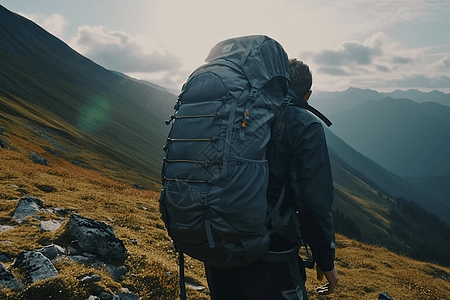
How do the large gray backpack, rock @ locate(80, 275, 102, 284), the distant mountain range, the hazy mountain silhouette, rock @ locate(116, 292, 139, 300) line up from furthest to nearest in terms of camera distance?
the hazy mountain silhouette → the distant mountain range → rock @ locate(116, 292, 139, 300) → rock @ locate(80, 275, 102, 284) → the large gray backpack

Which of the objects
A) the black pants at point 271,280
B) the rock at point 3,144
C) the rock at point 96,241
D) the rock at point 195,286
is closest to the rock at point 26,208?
the rock at point 96,241

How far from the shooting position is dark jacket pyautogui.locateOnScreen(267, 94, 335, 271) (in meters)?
3.67

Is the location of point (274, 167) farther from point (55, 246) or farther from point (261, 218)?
point (55, 246)

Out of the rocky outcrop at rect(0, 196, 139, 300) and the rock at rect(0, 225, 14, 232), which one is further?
the rock at rect(0, 225, 14, 232)

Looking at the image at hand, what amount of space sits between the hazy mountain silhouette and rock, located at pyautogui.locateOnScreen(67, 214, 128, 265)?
5504 cm

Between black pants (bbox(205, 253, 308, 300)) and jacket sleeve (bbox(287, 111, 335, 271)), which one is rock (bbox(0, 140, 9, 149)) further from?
jacket sleeve (bbox(287, 111, 335, 271))

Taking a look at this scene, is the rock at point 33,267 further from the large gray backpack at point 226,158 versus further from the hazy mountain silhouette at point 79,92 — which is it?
the hazy mountain silhouette at point 79,92

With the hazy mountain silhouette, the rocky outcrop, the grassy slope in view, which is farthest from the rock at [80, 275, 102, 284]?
the hazy mountain silhouette

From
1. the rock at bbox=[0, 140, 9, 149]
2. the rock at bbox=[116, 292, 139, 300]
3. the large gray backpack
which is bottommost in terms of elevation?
the rock at bbox=[0, 140, 9, 149]

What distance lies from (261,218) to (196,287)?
7.88 meters

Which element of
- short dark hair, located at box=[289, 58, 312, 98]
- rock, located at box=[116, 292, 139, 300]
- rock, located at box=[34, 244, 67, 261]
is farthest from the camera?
rock, located at box=[34, 244, 67, 261]

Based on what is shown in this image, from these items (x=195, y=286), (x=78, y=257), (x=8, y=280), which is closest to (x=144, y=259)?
(x=195, y=286)

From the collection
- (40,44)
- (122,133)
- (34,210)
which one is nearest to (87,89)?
(40,44)

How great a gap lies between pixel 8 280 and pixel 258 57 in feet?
22.2
